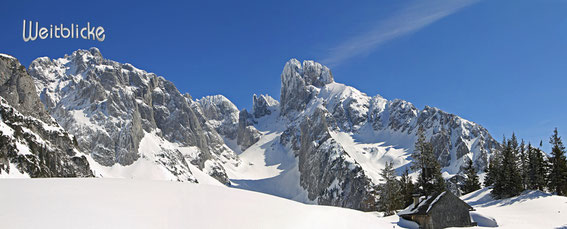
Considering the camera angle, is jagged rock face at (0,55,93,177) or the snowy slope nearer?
the snowy slope

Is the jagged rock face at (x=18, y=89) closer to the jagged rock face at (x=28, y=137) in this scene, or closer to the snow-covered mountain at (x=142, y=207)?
the jagged rock face at (x=28, y=137)

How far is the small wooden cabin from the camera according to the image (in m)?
44.3

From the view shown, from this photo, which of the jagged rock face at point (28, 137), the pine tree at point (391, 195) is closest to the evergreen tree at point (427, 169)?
the pine tree at point (391, 195)

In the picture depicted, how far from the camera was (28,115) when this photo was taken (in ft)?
538

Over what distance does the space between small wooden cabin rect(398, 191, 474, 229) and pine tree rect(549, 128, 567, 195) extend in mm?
32334

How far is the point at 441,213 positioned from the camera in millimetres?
45156

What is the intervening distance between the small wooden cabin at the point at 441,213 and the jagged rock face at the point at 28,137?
115772 mm

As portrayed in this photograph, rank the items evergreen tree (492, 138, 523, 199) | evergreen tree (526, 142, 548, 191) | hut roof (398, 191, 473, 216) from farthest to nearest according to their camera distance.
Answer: evergreen tree (526, 142, 548, 191)
evergreen tree (492, 138, 523, 199)
hut roof (398, 191, 473, 216)

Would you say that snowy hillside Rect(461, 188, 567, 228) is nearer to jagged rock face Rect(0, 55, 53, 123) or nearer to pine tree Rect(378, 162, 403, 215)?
pine tree Rect(378, 162, 403, 215)

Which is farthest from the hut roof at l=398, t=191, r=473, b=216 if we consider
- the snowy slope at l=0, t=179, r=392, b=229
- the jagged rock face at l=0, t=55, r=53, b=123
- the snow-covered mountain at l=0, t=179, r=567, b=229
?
the jagged rock face at l=0, t=55, r=53, b=123

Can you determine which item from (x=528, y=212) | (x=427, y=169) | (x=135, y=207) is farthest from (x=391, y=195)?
(x=135, y=207)

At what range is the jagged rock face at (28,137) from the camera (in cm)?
13062

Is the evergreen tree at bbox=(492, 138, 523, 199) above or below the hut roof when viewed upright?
above

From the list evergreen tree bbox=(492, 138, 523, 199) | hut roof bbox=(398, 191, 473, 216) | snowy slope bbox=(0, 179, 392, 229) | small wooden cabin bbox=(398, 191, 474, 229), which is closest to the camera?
snowy slope bbox=(0, 179, 392, 229)
